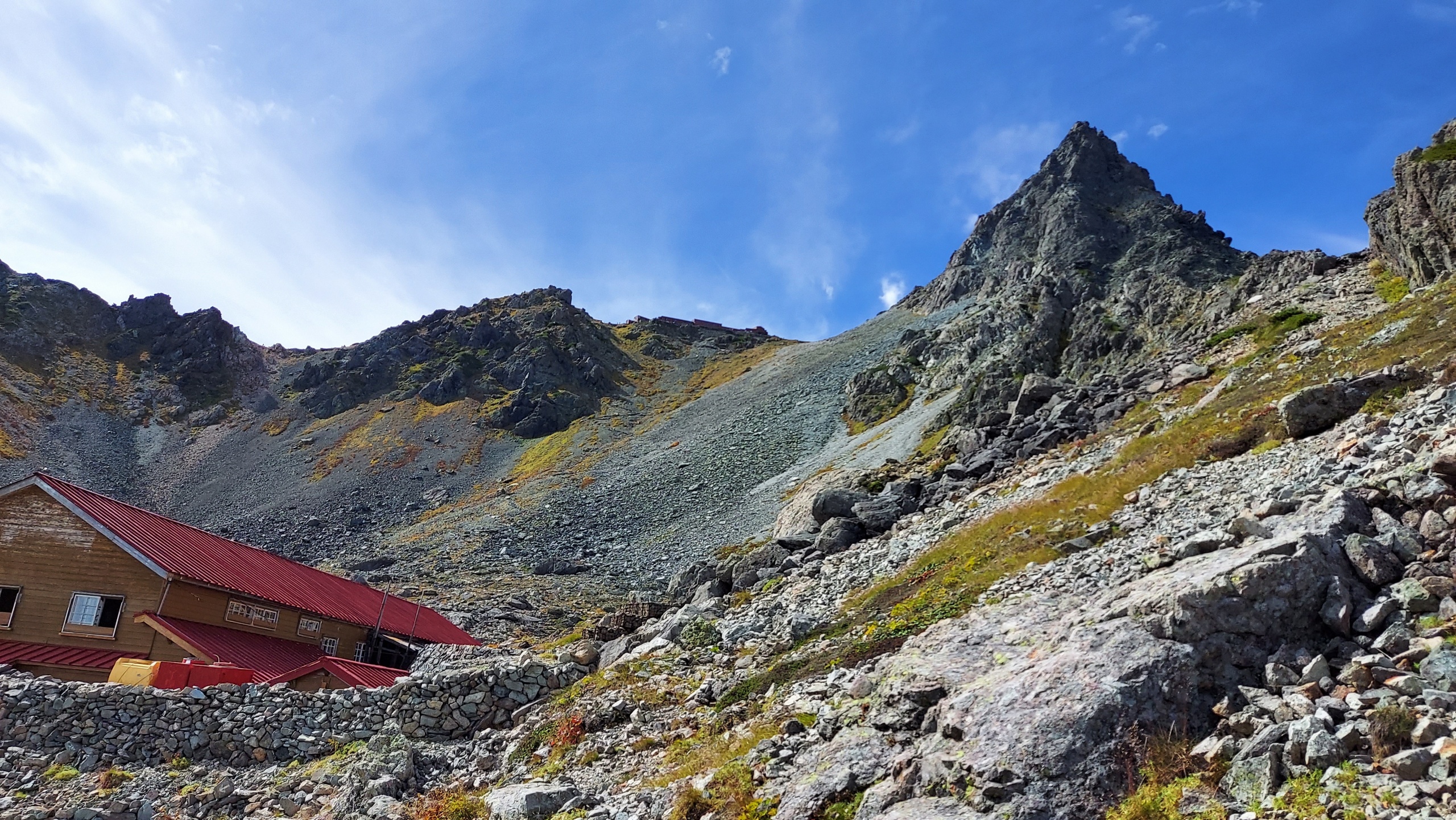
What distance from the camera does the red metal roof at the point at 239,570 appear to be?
99.7 ft

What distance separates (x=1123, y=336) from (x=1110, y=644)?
6417 centimetres

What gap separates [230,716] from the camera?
19828mm

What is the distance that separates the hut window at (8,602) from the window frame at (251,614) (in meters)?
7.15

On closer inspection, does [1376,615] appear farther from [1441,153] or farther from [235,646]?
[1441,153]

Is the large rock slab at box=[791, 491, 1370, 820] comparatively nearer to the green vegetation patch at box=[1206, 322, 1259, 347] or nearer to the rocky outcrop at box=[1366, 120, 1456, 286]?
the rocky outcrop at box=[1366, 120, 1456, 286]

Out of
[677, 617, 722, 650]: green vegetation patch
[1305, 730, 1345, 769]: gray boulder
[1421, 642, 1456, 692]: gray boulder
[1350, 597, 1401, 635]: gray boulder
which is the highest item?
[1350, 597, 1401, 635]: gray boulder

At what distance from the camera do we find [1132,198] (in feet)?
423

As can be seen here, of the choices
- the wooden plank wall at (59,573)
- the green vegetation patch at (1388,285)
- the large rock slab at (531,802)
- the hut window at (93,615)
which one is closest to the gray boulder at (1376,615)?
the large rock slab at (531,802)

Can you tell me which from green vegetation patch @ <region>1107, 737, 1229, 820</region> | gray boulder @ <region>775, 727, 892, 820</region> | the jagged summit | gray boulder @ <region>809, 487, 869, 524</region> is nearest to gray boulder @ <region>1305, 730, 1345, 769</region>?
green vegetation patch @ <region>1107, 737, 1229, 820</region>

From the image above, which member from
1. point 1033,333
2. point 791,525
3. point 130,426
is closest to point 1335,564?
point 791,525

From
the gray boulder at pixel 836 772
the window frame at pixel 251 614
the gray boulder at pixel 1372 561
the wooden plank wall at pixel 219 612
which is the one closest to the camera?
the gray boulder at pixel 1372 561

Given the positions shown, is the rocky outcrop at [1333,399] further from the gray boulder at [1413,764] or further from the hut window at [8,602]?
the hut window at [8,602]

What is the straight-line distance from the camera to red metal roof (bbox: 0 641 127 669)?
89.9 ft

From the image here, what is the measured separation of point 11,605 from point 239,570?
7.48 m
